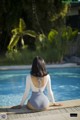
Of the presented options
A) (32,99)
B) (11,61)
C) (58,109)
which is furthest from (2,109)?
(11,61)

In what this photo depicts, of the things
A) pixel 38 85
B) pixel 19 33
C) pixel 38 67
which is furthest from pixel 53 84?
pixel 38 67

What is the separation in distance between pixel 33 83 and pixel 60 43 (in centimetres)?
1150

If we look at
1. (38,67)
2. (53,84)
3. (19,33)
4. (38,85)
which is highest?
(38,67)

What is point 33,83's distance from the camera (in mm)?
6016

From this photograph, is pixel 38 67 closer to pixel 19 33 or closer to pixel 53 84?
pixel 53 84

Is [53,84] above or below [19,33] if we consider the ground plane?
below

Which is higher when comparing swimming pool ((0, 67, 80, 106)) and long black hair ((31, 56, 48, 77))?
long black hair ((31, 56, 48, 77))

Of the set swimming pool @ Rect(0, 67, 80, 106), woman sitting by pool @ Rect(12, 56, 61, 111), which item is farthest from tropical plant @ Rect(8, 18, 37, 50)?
woman sitting by pool @ Rect(12, 56, 61, 111)

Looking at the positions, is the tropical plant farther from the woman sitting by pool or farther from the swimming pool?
the woman sitting by pool

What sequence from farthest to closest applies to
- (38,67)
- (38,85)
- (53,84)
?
(53,84) < (38,85) < (38,67)

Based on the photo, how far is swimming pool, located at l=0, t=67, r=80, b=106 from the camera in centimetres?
1058

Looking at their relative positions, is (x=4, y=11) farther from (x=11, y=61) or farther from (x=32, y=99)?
(x=32, y=99)

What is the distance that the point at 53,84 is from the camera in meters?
13.0

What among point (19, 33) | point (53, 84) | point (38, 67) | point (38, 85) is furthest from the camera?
point (19, 33)
